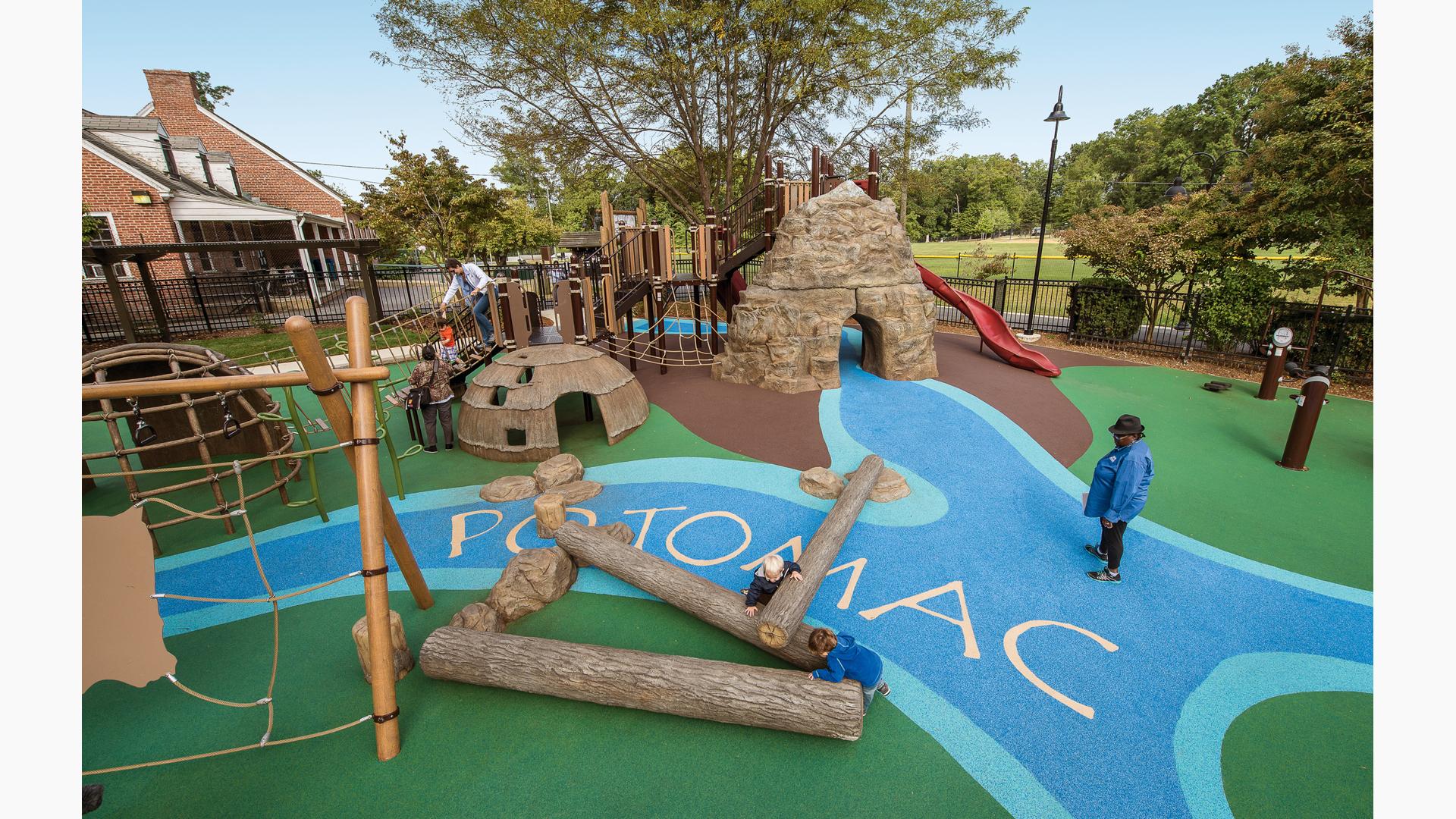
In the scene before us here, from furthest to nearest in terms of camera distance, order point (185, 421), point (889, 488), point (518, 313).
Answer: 1. point (518, 313)
2. point (185, 421)
3. point (889, 488)

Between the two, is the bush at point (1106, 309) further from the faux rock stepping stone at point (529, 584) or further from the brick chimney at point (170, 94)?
the brick chimney at point (170, 94)

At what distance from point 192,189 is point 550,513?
86.0 ft

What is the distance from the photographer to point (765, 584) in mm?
4465

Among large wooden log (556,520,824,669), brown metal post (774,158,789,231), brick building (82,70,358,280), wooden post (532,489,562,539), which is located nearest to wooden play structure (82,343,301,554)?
wooden post (532,489,562,539)

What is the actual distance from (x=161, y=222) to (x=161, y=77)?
10.9 m

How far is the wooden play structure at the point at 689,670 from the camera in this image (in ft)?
12.2

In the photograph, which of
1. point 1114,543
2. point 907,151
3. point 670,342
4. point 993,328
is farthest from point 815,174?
point 907,151

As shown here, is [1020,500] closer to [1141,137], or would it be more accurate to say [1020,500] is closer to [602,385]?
[602,385]

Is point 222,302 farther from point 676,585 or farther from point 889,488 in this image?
point 889,488

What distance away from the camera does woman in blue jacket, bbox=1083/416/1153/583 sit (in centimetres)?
505

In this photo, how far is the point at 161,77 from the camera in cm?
2388

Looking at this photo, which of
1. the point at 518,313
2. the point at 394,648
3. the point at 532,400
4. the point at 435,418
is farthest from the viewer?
the point at 518,313

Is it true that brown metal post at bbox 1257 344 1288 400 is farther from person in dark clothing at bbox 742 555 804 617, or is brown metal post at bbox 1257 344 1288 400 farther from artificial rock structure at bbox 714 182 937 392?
person in dark clothing at bbox 742 555 804 617

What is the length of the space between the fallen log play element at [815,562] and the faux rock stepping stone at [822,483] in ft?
Answer: 1.26
